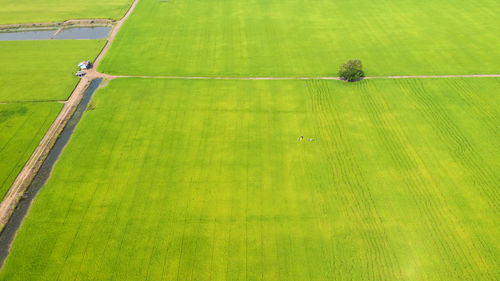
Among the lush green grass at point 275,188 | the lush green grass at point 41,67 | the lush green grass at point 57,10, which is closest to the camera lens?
the lush green grass at point 275,188

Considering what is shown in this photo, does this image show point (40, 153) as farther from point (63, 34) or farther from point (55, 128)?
point (63, 34)

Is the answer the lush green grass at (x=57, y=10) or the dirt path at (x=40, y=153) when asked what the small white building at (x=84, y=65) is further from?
the lush green grass at (x=57, y=10)

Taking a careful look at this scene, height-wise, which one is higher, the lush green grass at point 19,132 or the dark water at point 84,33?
the dark water at point 84,33

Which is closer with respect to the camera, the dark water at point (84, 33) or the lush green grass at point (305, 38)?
the lush green grass at point (305, 38)

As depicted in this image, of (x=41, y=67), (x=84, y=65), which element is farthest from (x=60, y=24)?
(x=84, y=65)

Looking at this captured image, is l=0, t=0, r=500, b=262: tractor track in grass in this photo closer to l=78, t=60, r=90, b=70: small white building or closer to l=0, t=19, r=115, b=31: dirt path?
l=78, t=60, r=90, b=70: small white building

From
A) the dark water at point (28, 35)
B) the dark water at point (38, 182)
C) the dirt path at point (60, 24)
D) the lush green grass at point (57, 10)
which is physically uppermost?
the lush green grass at point (57, 10)

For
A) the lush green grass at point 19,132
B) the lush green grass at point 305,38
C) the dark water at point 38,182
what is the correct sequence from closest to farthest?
1. the dark water at point 38,182
2. the lush green grass at point 19,132
3. the lush green grass at point 305,38

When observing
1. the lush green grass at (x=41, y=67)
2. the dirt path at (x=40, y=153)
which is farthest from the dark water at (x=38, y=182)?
the lush green grass at (x=41, y=67)
